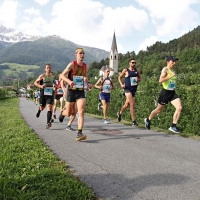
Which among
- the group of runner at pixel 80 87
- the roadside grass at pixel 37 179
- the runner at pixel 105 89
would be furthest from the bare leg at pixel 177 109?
the roadside grass at pixel 37 179

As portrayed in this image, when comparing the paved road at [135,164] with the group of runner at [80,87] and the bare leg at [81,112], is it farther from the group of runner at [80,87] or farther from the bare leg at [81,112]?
the group of runner at [80,87]

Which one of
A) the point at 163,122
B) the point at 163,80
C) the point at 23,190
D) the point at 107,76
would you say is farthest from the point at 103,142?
the point at 107,76

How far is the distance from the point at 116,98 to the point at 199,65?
91757 millimetres

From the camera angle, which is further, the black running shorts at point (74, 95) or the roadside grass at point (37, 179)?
the black running shorts at point (74, 95)

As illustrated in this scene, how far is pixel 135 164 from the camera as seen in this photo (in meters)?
4.25

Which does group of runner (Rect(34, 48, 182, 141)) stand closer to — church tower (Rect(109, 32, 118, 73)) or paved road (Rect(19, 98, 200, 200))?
paved road (Rect(19, 98, 200, 200))

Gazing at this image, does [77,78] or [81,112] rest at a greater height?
[77,78]

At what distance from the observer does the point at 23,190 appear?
3.02 m

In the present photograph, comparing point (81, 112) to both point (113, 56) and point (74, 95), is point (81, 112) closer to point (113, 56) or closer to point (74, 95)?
point (74, 95)

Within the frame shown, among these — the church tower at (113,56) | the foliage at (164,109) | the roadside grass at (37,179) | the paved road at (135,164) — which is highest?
the church tower at (113,56)

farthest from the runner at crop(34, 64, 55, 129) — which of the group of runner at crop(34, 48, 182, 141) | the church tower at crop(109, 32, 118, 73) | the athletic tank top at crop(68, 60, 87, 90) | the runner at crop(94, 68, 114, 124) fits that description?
the church tower at crop(109, 32, 118, 73)

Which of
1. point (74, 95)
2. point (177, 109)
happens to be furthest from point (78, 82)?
point (177, 109)

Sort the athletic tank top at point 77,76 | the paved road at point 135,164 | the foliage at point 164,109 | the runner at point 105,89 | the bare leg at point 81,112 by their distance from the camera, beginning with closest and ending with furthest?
the paved road at point 135,164
the bare leg at point 81,112
the athletic tank top at point 77,76
the foliage at point 164,109
the runner at point 105,89

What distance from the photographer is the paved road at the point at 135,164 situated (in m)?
→ 3.13
